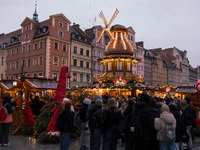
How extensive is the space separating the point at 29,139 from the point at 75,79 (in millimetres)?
30545

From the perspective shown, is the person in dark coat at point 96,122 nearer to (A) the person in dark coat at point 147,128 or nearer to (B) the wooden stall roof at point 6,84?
(A) the person in dark coat at point 147,128

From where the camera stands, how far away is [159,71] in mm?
64750

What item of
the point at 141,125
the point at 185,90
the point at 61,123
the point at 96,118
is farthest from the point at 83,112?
the point at 185,90

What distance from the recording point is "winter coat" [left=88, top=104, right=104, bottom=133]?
663 centimetres

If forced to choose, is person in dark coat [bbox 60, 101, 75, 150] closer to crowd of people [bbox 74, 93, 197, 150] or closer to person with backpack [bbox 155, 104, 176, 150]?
crowd of people [bbox 74, 93, 197, 150]

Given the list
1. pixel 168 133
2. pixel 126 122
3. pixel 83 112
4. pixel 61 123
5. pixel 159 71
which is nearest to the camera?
pixel 168 133

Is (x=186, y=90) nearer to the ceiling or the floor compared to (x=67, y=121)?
nearer to the ceiling

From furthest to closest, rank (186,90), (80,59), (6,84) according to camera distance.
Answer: (80,59) < (186,90) < (6,84)

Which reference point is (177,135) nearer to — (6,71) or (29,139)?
(29,139)

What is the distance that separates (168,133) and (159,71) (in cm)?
6135

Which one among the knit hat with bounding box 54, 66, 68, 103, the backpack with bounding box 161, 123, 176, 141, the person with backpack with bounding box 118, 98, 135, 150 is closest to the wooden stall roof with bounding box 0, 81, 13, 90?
the knit hat with bounding box 54, 66, 68, 103

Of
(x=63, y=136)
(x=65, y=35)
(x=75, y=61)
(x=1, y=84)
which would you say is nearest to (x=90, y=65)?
(x=75, y=61)

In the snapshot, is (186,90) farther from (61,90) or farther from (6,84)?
(6,84)

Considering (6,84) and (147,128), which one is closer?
(147,128)
